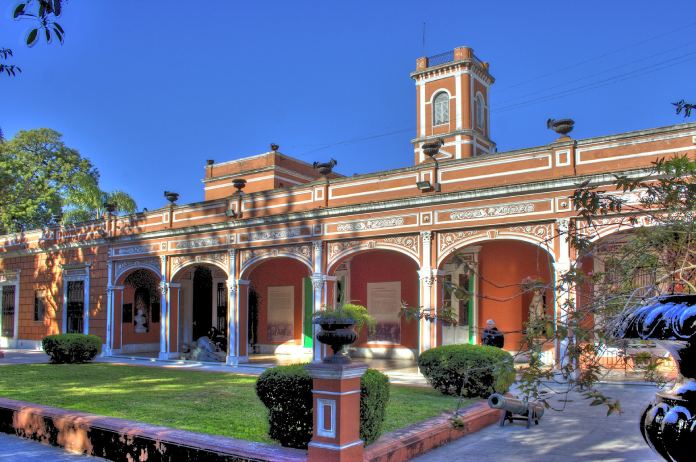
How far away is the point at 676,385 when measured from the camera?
7.95 ft

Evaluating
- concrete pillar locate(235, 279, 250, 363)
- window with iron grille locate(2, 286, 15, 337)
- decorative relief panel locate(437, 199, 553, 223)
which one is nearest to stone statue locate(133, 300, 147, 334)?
concrete pillar locate(235, 279, 250, 363)

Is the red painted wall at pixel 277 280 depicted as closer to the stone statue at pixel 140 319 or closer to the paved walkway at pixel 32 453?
the stone statue at pixel 140 319

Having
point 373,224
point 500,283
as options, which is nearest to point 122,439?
point 373,224

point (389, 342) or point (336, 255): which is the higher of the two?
point (336, 255)

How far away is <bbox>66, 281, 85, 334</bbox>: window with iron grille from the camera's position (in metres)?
23.1

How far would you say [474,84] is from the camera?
3017 centimetres

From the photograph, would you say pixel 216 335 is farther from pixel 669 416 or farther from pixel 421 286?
pixel 669 416

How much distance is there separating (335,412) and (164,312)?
1501 cm

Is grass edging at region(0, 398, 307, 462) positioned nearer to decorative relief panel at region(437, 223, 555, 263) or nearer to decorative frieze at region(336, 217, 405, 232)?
decorative relief panel at region(437, 223, 555, 263)

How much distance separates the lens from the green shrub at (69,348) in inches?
683

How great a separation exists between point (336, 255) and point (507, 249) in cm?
455

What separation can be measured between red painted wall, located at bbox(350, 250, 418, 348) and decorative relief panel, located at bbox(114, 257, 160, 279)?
645 cm

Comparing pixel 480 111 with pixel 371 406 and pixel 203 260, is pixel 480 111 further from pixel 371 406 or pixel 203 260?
pixel 371 406

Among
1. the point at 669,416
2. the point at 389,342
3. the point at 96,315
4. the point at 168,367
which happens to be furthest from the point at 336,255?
the point at 669,416
